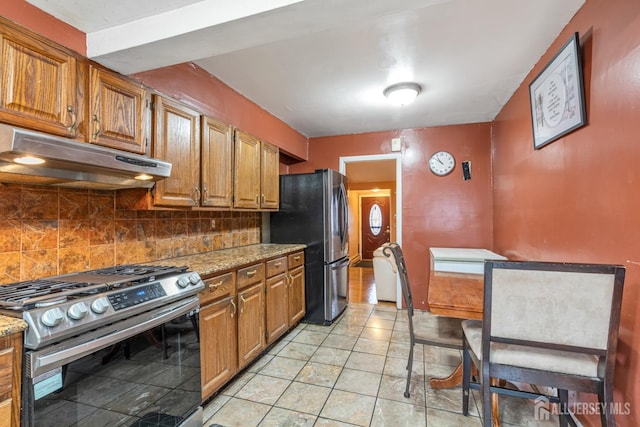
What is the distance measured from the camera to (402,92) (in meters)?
2.59

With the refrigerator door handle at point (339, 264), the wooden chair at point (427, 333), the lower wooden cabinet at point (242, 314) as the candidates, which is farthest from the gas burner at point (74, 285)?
the refrigerator door handle at point (339, 264)

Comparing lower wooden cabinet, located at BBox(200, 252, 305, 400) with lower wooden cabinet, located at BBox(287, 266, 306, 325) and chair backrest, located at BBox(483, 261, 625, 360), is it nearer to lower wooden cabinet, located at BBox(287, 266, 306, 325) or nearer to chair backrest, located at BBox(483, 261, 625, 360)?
lower wooden cabinet, located at BBox(287, 266, 306, 325)

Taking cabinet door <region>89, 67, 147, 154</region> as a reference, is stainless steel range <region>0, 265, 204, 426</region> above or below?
below

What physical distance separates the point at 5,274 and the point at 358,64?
2.41m

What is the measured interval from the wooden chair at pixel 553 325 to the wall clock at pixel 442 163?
269 cm

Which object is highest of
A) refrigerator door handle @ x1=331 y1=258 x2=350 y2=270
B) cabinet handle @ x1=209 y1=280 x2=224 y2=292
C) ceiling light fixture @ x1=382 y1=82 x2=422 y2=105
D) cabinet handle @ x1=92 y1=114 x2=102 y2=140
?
ceiling light fixture @ x1=382 y1=82 x2=422 y2=105

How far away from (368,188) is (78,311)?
7.05 metres

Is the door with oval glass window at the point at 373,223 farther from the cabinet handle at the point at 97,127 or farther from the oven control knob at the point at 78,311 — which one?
the oven control knob at the point at 78,311

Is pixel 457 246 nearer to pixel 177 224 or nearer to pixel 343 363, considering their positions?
pixel 343 363

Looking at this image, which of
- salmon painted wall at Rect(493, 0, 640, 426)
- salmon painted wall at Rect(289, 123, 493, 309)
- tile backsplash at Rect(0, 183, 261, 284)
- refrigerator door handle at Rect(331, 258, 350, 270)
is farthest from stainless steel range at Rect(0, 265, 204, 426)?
salmon painted wall at Rect(289, 123, 493, 309)

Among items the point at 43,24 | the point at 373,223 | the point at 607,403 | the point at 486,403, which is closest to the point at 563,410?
the point at 607,403

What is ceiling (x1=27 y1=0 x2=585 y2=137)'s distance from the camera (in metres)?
1.37

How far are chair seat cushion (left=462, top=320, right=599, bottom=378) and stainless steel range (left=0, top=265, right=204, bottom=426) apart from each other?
1.57 m

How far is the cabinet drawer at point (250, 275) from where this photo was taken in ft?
7.15
